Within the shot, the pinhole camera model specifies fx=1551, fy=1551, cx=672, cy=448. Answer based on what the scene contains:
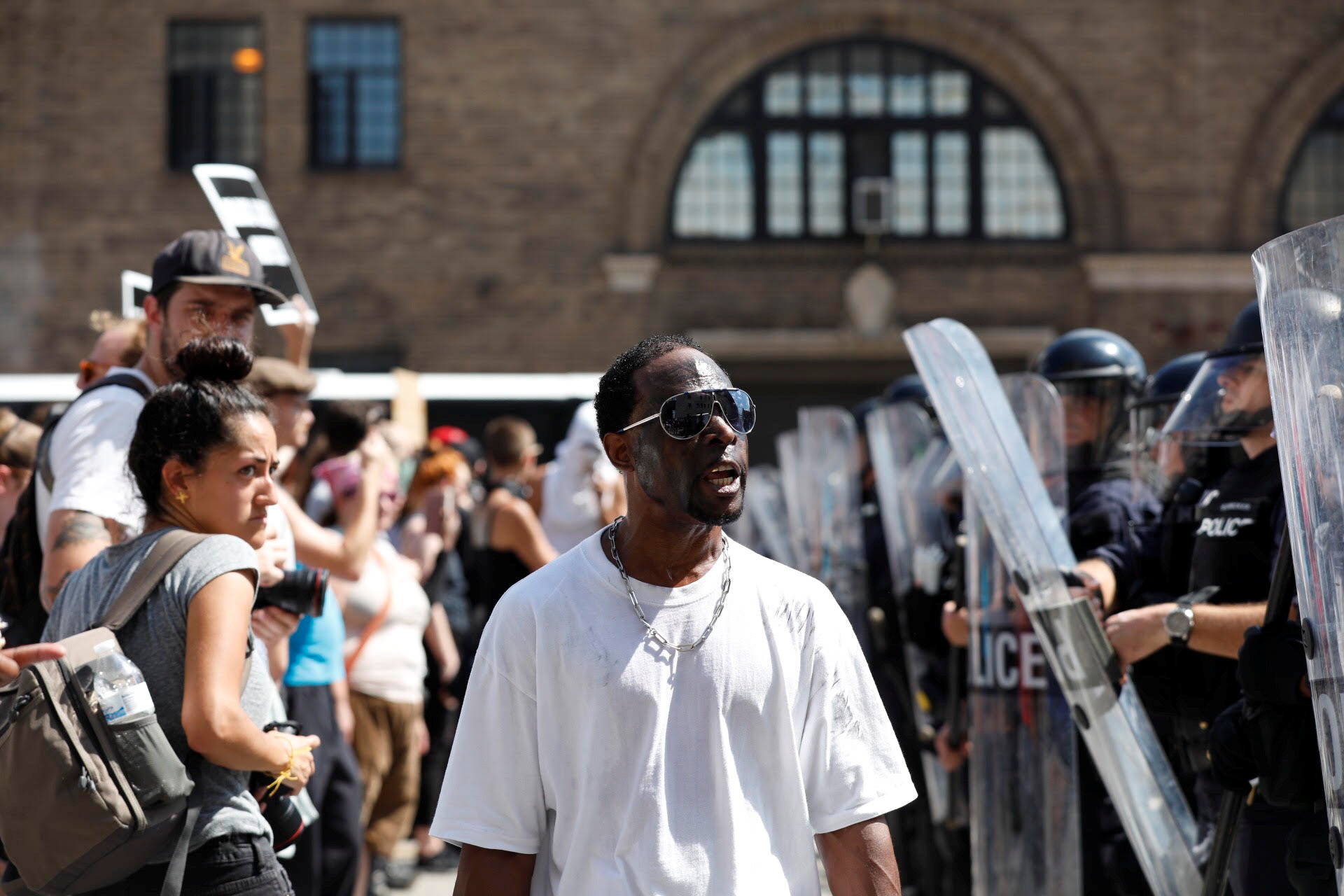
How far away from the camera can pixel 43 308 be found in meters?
18.7

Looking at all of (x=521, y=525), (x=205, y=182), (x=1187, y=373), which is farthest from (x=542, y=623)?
(x=521, y=525)

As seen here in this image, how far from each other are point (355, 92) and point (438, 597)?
39.9 ft

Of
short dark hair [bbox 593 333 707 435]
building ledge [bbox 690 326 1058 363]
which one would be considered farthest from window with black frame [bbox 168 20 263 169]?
short dark hair [bbox 593 333 707 435]

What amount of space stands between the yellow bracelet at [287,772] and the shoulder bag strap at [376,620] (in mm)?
3059

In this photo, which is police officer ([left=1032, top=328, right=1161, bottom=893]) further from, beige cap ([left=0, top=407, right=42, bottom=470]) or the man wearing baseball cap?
beige cap ([left=0, top=407, right=42, bottom=470])

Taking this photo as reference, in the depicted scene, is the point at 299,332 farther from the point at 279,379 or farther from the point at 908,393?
the point at 908,393

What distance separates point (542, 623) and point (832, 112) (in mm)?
17718

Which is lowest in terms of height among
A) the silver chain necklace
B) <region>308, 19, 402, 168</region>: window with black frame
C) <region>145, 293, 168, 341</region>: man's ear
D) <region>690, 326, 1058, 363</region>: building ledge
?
the silver chain necklace

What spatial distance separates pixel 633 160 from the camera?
18859 millimetres

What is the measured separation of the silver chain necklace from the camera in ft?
7.79

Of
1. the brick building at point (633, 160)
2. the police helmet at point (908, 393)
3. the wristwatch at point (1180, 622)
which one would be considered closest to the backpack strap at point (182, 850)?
A: the wristwatch at point (1180, 622)

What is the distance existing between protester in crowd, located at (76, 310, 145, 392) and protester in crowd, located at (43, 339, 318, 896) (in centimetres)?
91

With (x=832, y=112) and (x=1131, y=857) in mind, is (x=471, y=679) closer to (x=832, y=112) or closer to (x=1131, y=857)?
(x=1131, y=857)

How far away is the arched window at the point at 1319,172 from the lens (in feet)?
63.2
